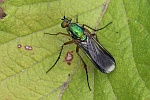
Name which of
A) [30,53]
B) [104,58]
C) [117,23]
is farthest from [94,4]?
[30,53]

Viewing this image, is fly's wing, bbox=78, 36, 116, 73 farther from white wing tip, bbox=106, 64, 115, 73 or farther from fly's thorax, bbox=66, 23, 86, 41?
fly's thorax, bbox=66, 23, 86, 41

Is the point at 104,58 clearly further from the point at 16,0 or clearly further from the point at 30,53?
the point at 16,0

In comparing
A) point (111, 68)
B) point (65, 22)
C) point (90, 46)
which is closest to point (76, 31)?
point (90, 46)

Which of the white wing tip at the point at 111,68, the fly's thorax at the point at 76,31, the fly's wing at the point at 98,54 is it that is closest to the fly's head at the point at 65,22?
the fly's thorax at the point at 76,31

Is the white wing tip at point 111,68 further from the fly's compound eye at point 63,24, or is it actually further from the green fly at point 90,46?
the fly's compound eye at point 63,24

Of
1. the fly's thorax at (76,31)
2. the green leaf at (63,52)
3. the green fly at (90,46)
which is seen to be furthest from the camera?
the fly's thorax at (76,31)

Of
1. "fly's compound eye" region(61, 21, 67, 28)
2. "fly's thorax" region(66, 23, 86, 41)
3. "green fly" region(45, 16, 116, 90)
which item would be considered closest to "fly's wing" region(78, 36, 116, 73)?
"green fly" region(45, 16, 116, 90)

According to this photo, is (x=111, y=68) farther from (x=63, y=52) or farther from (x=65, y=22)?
(x=65, y=22)
